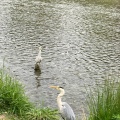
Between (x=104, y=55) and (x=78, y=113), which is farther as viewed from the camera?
(x=104, y=55)

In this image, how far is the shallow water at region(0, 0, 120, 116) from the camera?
1519 cm

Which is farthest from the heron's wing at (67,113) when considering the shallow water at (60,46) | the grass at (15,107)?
the shallow water at (60,46)

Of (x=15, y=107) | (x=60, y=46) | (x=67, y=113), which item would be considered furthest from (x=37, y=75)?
(x=15, y=107)

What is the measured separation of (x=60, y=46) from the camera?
859 inches

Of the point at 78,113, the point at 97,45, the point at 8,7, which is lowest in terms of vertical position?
the point at 78,113

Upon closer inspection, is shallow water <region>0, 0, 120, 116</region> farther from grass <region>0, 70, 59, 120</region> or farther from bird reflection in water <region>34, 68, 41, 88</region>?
grass <region>0, 70, 59, 120</region>

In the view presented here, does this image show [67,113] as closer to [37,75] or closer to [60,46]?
[37,75]

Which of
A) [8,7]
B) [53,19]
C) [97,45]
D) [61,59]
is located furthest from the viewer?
[8,7]

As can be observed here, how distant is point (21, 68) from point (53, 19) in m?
13.8

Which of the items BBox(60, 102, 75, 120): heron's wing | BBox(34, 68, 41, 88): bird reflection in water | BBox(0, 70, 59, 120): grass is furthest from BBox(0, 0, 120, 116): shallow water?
BBox(0, 70, 59, 120): grass

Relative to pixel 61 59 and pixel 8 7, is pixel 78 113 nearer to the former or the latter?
pixel 61 59

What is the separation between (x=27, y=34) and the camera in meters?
23.8

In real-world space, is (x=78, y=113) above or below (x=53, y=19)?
below

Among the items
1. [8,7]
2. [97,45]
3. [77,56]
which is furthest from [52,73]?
[8,7]
